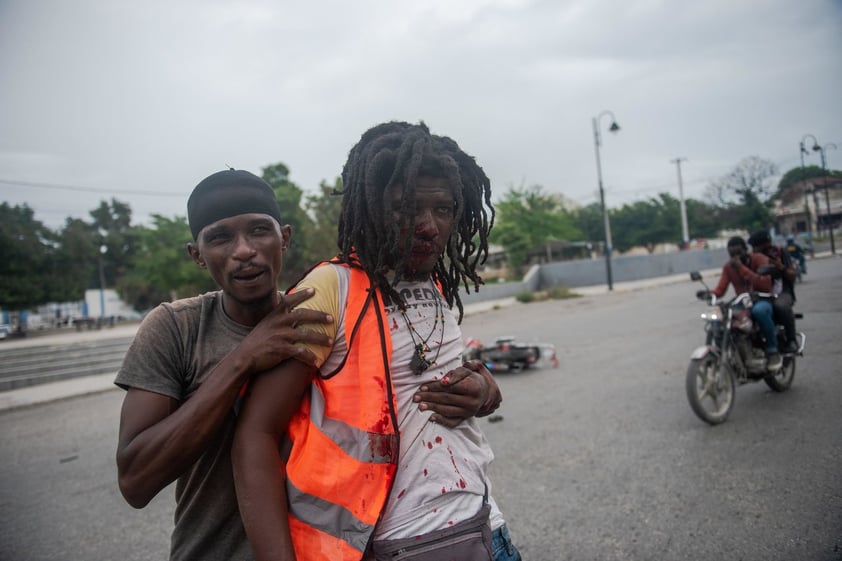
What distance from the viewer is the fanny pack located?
4.22 feet

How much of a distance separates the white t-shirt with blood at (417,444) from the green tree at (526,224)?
3433cm

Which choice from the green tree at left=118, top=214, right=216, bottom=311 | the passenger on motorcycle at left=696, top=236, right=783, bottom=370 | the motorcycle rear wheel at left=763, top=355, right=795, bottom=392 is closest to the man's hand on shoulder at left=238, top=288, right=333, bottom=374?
the passenger on motorcycle at left=696, top=236, right=783, bottom=370

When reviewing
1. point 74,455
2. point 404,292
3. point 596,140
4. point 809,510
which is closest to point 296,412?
point 404,292

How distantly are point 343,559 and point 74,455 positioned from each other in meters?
6.01

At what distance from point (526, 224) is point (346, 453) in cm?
3906

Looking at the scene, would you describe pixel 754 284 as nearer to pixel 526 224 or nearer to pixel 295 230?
pixel 295 230

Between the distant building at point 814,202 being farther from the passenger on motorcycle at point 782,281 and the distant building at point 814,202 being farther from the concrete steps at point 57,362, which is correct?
the concrete steps at point 57,362

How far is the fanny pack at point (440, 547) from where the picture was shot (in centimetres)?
129

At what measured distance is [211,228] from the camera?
153cm

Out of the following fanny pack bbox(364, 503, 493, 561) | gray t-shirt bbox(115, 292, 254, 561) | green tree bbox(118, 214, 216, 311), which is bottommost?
fanny pack bbox(364, 503, 493, 561)

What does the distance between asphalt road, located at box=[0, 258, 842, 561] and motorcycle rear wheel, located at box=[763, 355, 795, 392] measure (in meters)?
0.14

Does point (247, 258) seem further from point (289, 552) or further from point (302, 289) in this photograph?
point (289, 552)

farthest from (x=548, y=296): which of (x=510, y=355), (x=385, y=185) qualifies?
(x=385, y=185)

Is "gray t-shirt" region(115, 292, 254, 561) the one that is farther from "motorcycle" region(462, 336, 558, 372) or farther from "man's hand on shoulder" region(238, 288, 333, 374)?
"motorcycle" region(462, 336, 558, 372)
